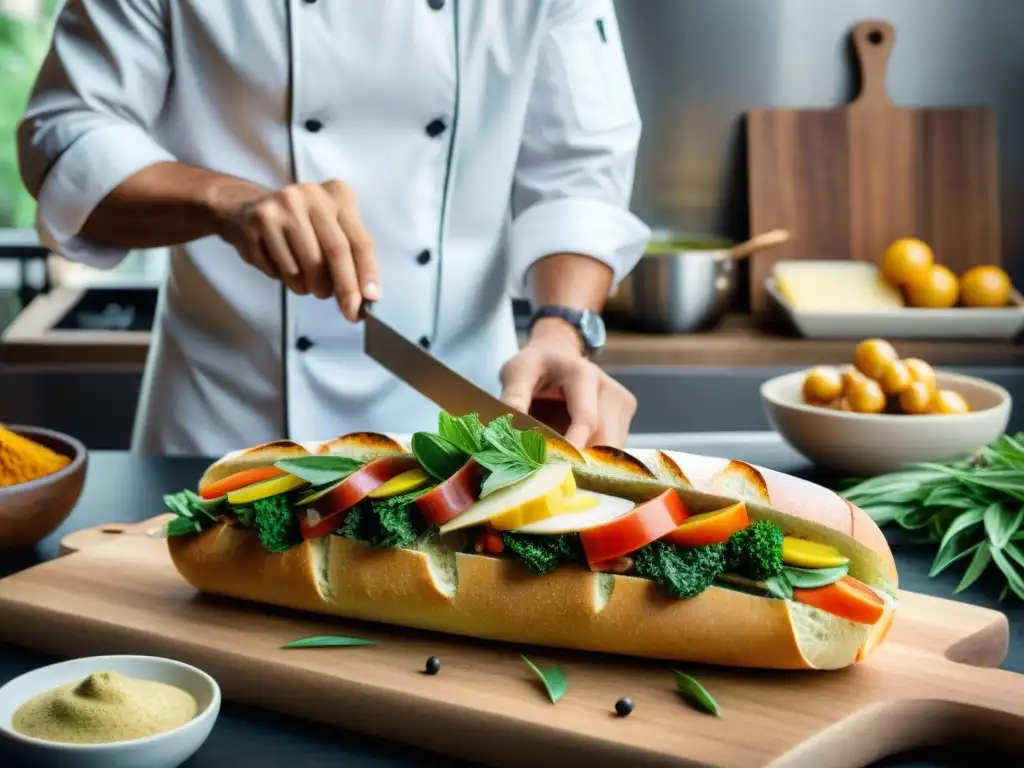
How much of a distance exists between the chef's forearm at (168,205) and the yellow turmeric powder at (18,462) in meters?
0.38

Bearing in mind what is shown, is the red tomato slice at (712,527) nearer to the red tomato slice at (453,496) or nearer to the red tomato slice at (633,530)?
the red tomato slice at (633,530)

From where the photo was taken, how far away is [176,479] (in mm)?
1812

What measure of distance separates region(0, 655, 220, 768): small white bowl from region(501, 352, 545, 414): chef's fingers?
25.9 inches

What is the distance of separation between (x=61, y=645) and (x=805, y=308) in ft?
7.20

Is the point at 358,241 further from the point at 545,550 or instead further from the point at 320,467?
the point at 545,550

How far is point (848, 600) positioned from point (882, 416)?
60 centimetres

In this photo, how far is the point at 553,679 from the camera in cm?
113

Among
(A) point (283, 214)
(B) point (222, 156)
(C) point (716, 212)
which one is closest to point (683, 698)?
(A) point (283, 214)

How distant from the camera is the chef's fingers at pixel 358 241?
1529 millimetres

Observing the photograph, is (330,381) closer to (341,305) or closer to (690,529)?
(341,305)

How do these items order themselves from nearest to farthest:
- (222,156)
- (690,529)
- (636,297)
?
(690,529) → (222,156) → (636,297)

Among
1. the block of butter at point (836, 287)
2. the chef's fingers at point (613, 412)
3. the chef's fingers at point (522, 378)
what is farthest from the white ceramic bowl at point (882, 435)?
the block of butter at point (836, 287)

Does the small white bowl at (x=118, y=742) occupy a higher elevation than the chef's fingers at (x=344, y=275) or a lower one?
lower

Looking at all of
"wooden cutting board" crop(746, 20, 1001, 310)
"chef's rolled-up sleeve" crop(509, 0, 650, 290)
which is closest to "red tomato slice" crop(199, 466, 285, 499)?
"chef's rolled-up sleeve" crop(509, 0, 650, 290)
